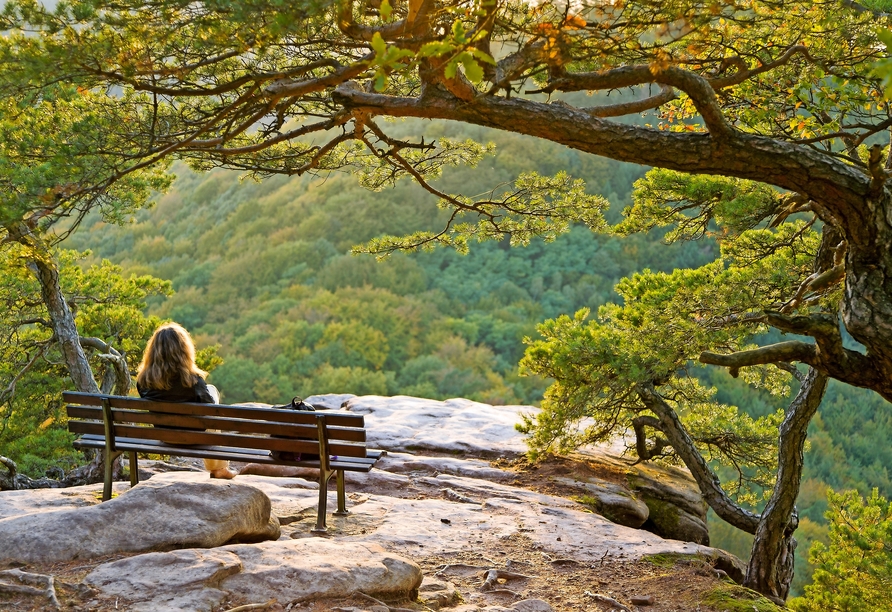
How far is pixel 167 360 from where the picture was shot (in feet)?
16.4

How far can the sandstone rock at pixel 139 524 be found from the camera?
363 cm

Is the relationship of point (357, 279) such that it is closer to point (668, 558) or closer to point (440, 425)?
point (440, 425)

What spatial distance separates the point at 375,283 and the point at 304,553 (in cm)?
4169

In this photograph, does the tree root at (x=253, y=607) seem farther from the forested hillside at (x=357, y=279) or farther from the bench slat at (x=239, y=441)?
the forested hillside at (x=357, y=279)

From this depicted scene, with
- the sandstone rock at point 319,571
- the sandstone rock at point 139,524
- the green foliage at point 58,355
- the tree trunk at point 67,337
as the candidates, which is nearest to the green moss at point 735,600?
the sandstone rock at point 319,571

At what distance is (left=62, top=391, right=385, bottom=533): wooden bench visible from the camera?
15.8 feet

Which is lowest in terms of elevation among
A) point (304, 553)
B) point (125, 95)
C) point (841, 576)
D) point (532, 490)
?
point (841, 576)

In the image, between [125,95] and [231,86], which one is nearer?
[231,86]

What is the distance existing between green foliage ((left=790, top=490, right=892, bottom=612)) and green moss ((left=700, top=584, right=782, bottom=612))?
556 cm

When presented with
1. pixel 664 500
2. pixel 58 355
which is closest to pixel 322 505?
pixel 664 500

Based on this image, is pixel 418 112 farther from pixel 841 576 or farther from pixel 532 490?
pixel 841 576

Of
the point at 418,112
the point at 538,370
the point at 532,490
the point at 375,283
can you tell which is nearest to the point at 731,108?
the point at 418,112

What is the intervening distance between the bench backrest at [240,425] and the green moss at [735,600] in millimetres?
2282

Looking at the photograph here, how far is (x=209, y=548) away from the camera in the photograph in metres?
3.76
